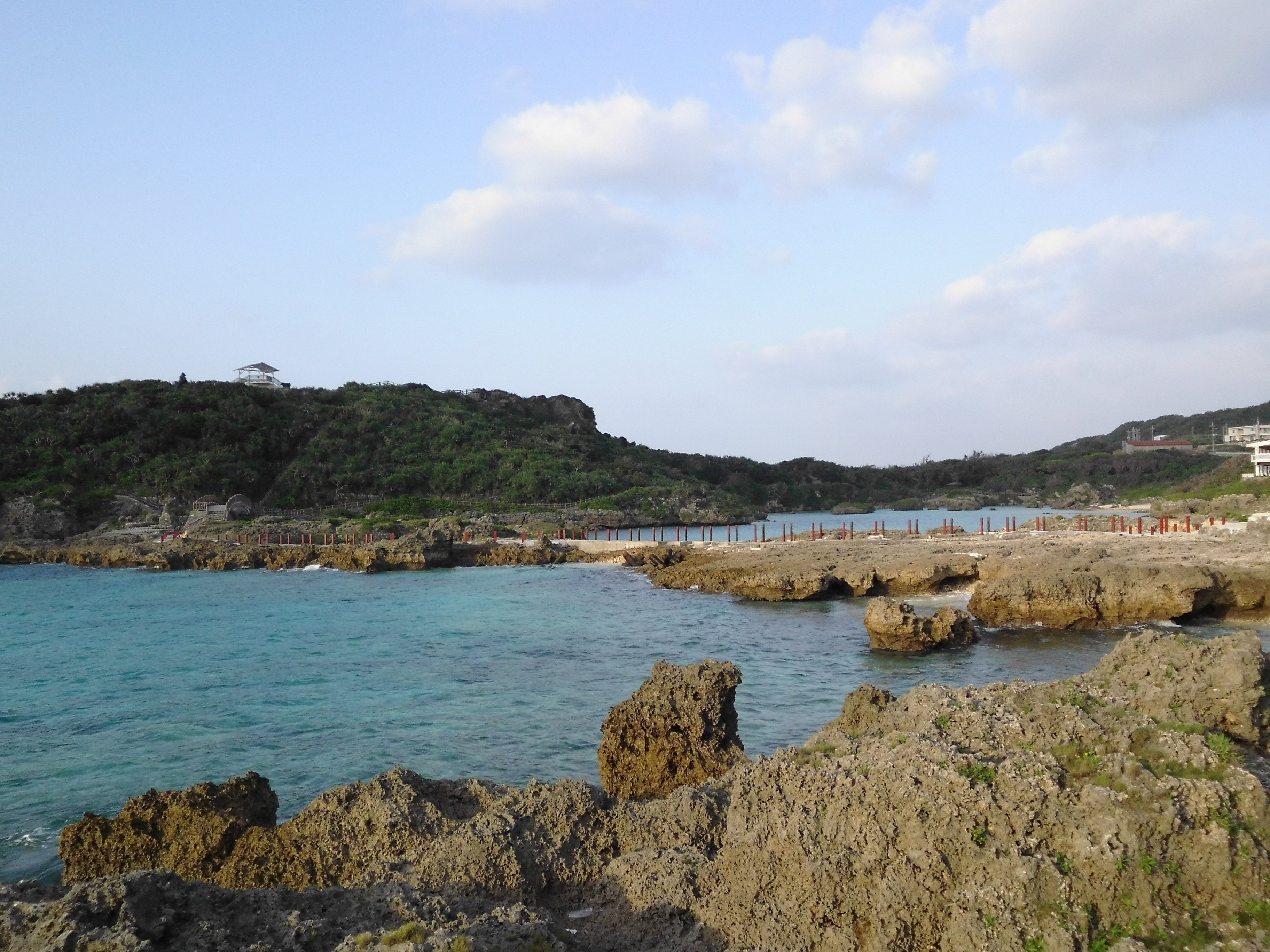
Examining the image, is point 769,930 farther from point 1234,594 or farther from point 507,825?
point 1234,594

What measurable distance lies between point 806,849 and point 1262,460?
235 feet

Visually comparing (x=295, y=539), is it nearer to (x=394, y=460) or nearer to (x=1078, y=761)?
(x=394, y=460)

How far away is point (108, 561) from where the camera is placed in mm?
42719

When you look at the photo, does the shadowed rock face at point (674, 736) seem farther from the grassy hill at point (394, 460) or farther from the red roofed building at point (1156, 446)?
the red roofed building at point (1156, 446)

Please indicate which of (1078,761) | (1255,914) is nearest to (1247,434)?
(1078,761)

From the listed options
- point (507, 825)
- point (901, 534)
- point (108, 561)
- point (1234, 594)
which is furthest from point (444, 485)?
point (507, 825)

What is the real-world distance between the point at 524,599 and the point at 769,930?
23330mm

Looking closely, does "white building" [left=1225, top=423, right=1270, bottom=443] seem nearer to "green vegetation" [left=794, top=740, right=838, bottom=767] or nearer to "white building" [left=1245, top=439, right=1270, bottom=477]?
"white building" [left=1245, top=439, right=1270, bottom=477]

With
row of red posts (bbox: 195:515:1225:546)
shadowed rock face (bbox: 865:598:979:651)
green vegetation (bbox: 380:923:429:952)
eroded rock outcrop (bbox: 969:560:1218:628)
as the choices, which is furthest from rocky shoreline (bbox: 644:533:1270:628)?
green vegetation (bbox: 380:923:429:952)

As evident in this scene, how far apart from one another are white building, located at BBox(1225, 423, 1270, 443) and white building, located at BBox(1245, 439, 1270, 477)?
32.9m

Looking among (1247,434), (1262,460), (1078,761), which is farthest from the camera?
(1247,434)

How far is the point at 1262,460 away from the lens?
5988 centimetres

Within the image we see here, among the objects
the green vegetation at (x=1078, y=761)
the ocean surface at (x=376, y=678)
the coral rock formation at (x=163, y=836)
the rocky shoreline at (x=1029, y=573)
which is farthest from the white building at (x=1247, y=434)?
the coral rock formation at (x=163, y=836)

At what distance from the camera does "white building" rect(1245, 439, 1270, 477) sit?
2327 inches
